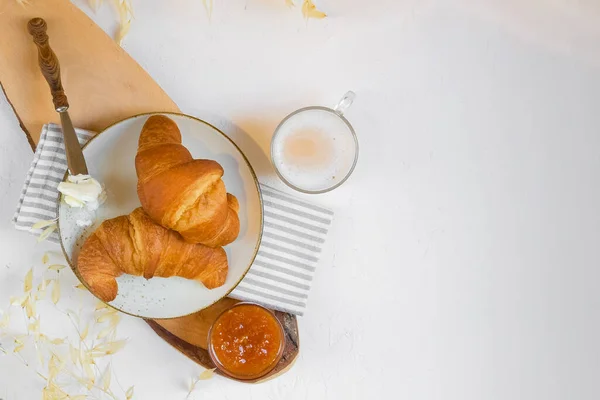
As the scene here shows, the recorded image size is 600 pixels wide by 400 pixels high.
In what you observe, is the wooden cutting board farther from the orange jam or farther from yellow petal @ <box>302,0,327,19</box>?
yellow petal @ <box>302,0,327,19</box>

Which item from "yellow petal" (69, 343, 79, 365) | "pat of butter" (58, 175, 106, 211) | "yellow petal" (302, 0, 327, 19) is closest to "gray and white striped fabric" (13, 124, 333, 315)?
"pat of butter" (58, 175, 106, 211)

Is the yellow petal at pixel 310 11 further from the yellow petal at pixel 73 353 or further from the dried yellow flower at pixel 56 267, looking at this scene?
the yellow petal at pixel 73 353

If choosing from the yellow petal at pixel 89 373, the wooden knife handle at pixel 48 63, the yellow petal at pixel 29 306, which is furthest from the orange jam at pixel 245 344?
the wooden knife handle at pixel 48 63

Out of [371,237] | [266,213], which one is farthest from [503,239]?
[266,213]

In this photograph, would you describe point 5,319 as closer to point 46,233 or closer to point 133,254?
point 46,233

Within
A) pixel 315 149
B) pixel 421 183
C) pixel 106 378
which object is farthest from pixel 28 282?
pixel 421 183

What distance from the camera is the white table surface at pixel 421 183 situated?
142cm

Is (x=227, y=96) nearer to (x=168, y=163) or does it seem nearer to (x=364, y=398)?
(x=168, y=163)

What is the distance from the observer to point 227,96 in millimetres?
1416

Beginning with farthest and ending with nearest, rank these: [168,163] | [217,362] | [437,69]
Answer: [437,69] < [217,362] < [168,163]

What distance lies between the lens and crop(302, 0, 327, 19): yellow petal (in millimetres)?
1393

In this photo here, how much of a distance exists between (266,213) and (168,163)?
266 mm

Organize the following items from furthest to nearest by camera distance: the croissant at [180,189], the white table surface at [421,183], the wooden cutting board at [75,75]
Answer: the white table surface at [421,183] → the wooden cutting board at [75,75] → the croissant at [180,189]

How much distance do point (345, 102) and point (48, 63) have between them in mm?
621
